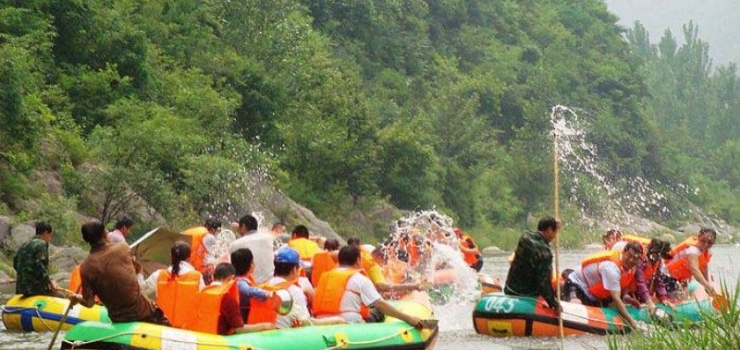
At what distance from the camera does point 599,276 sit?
51.6 feet

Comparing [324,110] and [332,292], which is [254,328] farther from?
[324,110]

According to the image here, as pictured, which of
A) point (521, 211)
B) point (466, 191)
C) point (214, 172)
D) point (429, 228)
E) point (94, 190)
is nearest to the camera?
point (429, 228)

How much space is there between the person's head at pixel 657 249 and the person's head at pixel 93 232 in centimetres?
753

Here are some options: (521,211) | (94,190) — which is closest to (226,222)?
(94,190)

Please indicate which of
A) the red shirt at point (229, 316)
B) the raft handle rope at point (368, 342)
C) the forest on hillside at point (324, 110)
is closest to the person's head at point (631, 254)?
the raft handle rope at point (368, 342)

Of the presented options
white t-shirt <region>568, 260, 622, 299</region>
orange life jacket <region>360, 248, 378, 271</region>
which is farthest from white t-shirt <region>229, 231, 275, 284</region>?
white t-shirt <region>568, 260, 622, 299</region>

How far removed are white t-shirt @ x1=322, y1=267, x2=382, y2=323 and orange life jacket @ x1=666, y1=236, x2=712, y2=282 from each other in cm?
562

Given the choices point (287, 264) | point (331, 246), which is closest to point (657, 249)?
point (331, 246)

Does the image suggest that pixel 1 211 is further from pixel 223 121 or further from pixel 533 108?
pixel 533 108

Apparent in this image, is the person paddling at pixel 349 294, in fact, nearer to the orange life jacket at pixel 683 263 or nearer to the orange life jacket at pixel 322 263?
the orange life jacket at pixel 322 263

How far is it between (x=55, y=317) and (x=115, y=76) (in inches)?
902

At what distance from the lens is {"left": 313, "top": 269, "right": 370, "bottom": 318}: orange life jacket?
12405mm

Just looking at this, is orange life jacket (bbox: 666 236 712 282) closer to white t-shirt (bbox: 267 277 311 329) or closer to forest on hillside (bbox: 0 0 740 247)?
white t-shirt (bbox: 267 277 311 329)

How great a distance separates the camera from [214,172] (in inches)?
1388
